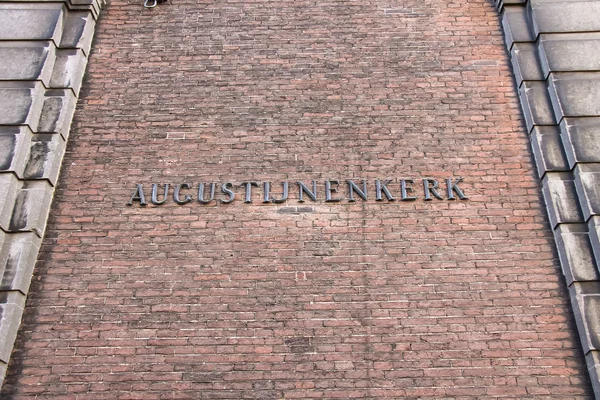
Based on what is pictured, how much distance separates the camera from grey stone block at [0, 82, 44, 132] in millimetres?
7727

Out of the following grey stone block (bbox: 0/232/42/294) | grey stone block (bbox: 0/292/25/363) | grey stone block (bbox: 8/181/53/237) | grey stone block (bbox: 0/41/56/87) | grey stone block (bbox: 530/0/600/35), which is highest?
grey stone block (bbox: 530/0/600/35)

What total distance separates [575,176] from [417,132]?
184cm

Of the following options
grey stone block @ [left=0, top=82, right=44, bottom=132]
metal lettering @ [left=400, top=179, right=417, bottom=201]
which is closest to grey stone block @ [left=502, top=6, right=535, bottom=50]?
metal lettering @ [left=400, top=179, right=417, bottom=201]

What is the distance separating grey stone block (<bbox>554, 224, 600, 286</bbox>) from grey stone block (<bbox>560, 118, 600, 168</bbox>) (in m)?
0.78

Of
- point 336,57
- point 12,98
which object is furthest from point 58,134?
point 336,57

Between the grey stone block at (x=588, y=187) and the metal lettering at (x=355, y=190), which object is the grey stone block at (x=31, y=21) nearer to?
the metal lettering at (x=355, y=190)

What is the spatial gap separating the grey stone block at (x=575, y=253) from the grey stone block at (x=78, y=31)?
20.3 ft

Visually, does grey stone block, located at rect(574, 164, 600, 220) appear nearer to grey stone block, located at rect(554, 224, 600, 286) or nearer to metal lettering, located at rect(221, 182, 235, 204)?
grey stone block, located at rect(554, 224, 600, 286)

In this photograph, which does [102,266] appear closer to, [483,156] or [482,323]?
[482,323]

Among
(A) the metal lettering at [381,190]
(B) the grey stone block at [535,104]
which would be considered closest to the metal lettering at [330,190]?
(A) the metal lettering at [381,190]

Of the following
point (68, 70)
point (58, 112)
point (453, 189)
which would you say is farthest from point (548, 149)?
point (68, 70)

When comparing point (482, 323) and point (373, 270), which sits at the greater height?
point (373, 270)

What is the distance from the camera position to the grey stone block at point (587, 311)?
6488 millimetres

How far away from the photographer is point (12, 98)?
788 centimetres
